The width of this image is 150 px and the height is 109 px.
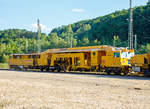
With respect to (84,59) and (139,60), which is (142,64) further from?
(84,59)

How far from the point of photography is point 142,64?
21.3 meters

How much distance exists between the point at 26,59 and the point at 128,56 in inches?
767

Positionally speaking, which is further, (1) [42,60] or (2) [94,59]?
(1) [42,60]

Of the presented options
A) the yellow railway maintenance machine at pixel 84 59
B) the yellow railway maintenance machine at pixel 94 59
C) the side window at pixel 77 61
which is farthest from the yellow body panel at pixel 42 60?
the side window at pixel 77 61

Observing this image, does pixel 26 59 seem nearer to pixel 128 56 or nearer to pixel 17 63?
pixel 17 63

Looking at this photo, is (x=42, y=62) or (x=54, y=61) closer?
(x=54, y=61)

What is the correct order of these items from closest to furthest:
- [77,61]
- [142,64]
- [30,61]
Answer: [142,64]
[77,61]
[30,61]

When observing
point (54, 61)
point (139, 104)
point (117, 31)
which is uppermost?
point (117, 31)

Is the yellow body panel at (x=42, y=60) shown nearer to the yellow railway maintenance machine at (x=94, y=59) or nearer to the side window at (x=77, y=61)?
the yellow railway maintenance machine at (x=94, y=59)

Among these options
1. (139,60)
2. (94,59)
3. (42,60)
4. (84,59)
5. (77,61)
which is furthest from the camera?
(42,60)

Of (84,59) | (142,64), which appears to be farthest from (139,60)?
(84,59)

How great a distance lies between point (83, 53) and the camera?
28.1 meters

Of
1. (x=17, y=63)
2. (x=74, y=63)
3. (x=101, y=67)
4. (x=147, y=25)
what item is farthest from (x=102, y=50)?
(x=147, y=25)

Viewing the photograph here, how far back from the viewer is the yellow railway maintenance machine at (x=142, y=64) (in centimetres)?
2097
